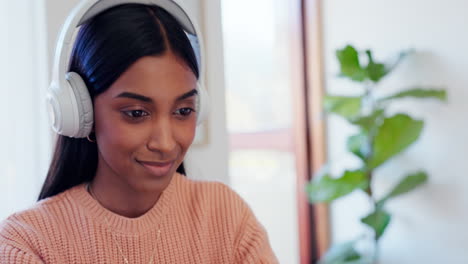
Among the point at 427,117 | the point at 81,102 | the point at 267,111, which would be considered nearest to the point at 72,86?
the point at 81,102

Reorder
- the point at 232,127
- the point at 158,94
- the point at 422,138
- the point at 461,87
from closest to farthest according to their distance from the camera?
1. the point at 158,94
2. the point at 461,87
3. the point at 422,138
4. the point at 232,127

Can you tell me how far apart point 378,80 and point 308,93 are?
798mm

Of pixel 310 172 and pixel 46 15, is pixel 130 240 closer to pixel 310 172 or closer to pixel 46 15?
pixel 46 15

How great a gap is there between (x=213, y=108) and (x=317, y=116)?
1.90 metres

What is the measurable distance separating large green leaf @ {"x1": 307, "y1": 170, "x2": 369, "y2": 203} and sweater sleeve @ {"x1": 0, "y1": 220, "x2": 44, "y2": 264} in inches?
86.0

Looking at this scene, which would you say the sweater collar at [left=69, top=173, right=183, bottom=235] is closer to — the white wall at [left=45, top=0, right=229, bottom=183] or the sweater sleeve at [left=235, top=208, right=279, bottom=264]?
the sweater sleeve at [left=235, top=208, right=279, bottom=264]

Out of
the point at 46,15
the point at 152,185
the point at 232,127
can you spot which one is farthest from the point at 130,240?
the point at 232,127

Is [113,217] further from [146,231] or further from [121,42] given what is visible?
[121,42]

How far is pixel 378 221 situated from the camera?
2818 millimetres

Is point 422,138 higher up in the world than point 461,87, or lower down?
lower down

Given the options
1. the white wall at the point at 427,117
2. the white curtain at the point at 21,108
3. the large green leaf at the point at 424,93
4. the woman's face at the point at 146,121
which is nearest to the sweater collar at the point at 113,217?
the woman's face at the point at 146,121

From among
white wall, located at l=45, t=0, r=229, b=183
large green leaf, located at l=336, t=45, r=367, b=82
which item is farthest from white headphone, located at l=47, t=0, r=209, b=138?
large green leaf, located at l=336, t=45, r=367, b=82

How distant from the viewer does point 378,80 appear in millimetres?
2846

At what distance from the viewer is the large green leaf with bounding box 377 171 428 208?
2795mm
